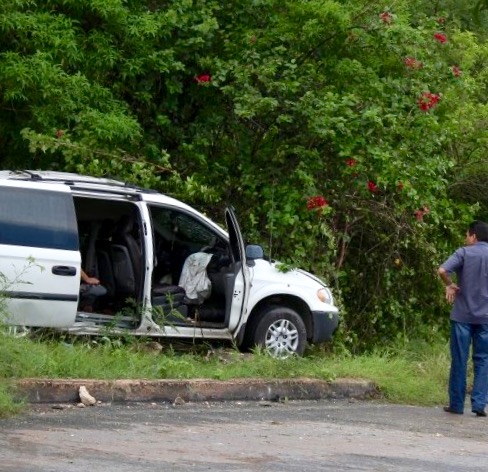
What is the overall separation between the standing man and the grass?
67cm

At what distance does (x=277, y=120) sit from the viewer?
551 inches

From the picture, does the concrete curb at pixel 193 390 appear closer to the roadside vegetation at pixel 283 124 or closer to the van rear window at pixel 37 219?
the roadside vegetation at pixel 283 124

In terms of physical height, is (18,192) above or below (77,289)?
above

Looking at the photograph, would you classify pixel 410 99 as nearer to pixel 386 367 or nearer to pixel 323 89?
pixel 323 89

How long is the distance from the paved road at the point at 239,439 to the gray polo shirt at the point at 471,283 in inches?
37.5

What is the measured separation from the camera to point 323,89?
14.3 metres

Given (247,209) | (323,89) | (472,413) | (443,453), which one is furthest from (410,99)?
(443,453)

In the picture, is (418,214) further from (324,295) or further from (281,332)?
(281,332)

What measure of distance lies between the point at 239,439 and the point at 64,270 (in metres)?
3.37

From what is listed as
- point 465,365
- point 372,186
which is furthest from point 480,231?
point 372,186

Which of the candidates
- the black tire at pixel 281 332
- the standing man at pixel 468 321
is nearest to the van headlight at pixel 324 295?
the black tire at pixel 281 332

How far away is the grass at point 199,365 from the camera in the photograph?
32.6ft

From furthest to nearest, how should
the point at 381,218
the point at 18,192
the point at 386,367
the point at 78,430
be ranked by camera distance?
the point at 381,218
the point at 386,367
the point at 18,192
the point at 78,430

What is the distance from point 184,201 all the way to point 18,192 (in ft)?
9.06
